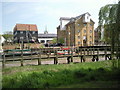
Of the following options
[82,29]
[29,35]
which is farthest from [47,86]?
[29,35]

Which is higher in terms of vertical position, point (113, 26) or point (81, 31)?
point (81, 31)

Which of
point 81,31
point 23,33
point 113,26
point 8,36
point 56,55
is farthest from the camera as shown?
point 23,33

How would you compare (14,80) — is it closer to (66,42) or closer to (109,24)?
(109,24)

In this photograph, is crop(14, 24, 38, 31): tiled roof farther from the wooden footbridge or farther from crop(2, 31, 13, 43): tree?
the wooden footbridge

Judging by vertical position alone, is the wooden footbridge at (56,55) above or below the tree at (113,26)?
below

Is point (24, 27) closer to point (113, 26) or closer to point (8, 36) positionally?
point (8, 36)

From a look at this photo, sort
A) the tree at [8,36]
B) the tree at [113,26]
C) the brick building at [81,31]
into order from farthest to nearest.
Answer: the tree at [8,36]
the brick building at [81,31]
the tree at [113,26]

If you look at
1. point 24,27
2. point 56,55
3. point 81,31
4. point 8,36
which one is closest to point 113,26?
point 56,55

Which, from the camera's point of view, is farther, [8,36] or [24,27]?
[24,27]

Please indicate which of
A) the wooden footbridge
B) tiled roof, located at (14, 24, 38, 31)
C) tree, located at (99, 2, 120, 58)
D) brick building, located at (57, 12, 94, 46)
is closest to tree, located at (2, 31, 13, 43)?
tiled roof, located at (14, 24, 38, 31)

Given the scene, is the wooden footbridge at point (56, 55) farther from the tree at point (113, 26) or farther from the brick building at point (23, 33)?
the brick building at point (23, 33)

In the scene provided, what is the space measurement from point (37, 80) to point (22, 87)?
0.90 m

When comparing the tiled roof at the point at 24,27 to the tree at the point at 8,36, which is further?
the tiled roof at the point at 24,27

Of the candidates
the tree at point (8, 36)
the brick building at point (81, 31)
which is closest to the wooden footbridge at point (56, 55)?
the brick building at point (81, 31)
